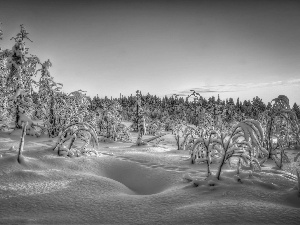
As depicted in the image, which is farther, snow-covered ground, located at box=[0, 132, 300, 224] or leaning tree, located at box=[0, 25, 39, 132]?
leaning tree, located at box=[0, 25, 39, 132]

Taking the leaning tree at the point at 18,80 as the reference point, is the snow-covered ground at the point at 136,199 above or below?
below

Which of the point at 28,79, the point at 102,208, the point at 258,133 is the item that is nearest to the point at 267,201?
the point at 258,133

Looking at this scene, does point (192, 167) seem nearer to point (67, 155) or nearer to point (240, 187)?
point (240, 187)

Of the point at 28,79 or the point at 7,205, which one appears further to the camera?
the point at 28,79

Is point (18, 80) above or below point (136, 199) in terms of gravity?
above

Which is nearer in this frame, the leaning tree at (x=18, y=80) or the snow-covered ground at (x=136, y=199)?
the snow-covered ground at (x=136, y=199)

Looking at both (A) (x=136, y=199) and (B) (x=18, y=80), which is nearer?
(A) (x=136, y=199)

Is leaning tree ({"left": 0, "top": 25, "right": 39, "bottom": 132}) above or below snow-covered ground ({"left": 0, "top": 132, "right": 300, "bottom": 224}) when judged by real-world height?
above

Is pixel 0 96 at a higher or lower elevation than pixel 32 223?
higher

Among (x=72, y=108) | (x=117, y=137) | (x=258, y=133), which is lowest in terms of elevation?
(x=117, y=137)

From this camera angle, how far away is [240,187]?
386 centimetres

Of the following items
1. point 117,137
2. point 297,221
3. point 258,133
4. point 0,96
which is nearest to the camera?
point 297,221

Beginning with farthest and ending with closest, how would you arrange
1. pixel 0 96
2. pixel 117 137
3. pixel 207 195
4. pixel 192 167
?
pixel 117 137
pixel 0 96
pixel 192 167
pixel 207 195

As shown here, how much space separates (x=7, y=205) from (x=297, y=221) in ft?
14.0
